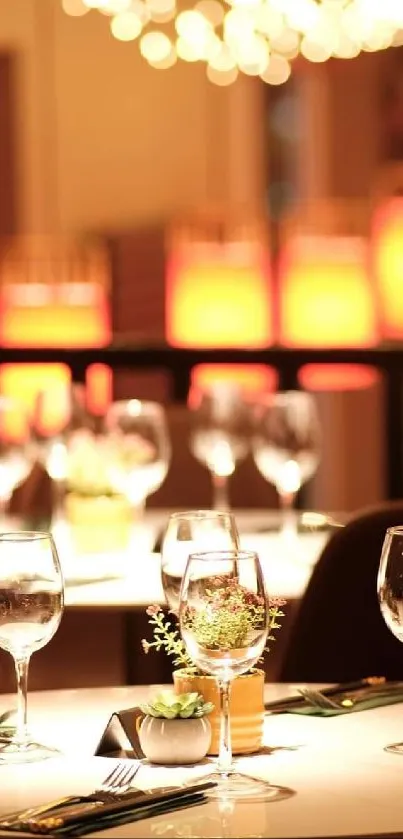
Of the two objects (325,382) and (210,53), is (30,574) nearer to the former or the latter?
(210,53)

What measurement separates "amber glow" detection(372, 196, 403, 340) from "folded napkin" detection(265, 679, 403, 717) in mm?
4975

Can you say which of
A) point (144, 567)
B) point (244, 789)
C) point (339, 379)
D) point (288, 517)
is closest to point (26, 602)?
point (244, 789)

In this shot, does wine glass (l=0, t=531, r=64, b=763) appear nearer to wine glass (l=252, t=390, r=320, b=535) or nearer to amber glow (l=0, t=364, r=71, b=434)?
wine glass (l=252, t=390, r=320, b=535)

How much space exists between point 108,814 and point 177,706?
0.81 ft

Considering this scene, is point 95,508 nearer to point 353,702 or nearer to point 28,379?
point 353,702

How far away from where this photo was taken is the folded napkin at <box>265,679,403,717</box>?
1812 mm

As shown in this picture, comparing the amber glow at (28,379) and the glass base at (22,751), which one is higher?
the amber glow at (28,379)

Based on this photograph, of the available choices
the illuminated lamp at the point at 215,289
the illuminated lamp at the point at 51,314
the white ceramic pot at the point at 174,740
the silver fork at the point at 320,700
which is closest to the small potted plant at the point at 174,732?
the white ceramic pot at the point at 174,740

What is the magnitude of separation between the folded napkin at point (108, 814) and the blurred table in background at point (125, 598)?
Result: 3.24 ft

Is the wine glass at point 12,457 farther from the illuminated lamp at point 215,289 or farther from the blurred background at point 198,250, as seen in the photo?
the illuminated lamp at point 215,289

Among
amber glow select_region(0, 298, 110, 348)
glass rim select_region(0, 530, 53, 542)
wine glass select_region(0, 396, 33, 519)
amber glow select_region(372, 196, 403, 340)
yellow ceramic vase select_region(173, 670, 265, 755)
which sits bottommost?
yellow ceramic vase select_region(173, 670, 265, 755)

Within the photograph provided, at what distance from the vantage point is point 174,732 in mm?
1591

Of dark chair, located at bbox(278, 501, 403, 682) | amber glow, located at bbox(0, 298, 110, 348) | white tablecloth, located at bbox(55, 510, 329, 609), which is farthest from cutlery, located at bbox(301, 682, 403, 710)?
amber glow, located at bbox(0, 298, 110, 348)

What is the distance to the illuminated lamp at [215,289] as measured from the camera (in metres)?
6.62
